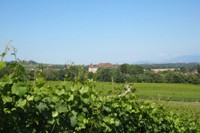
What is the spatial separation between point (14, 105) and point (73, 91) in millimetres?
1094

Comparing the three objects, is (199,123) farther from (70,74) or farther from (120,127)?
(70,74)

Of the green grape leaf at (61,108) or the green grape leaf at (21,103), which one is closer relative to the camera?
the green grape leaf at (21,103)

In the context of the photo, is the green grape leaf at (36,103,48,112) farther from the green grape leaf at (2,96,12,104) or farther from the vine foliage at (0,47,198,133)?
the green grape leaf at (2,96,12,104)

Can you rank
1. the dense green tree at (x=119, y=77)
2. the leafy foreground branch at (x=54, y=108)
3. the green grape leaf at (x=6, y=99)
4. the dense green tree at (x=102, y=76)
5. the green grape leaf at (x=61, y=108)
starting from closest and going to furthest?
the green grape leaf at (x=6, y=99) < the leafy foreground branch at (x=54, y=108) < the green grape leaf at (x=61, y=108) < the dense green tree at (x=102, y=76) < the dense green tree at (x=119, y=77)

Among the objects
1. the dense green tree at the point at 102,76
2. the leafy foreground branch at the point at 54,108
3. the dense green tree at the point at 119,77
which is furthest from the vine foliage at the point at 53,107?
the dense green tree at the point at 119,77

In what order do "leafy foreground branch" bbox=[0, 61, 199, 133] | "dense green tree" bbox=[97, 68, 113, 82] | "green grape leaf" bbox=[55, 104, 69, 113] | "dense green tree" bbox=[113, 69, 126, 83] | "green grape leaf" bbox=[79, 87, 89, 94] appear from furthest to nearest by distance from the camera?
"dense green tree" bbox=[113, 69, 126, 83], "dense green tree" bbox=[97, 68, 113, 82], "green grape leaf" bbox=[79, 87, 89, 94], "green grape leaf" bbox=[55, 104, 69, 113], "leafy foreground branch" bbox=[0, 61, 199, 133]

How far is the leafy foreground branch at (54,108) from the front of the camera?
2684 millimetres

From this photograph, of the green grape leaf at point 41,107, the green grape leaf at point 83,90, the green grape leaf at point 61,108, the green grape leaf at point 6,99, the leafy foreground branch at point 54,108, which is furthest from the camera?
the green grape leaf at point 83,90

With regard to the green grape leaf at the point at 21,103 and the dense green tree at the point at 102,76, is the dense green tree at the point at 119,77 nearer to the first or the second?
the dense green tree at the point at 102,76

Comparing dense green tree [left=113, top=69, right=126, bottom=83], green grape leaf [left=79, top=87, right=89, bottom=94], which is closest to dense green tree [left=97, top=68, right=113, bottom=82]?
dense green tree [left=113, top=69, right=126, bottom=83]

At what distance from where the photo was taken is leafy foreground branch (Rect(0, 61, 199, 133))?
2.68 metres

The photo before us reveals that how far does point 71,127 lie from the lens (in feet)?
11.4

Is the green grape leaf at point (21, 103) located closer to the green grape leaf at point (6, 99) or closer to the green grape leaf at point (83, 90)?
the green grape leaf at point (6, 99)

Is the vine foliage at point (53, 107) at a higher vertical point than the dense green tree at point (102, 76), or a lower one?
lower
